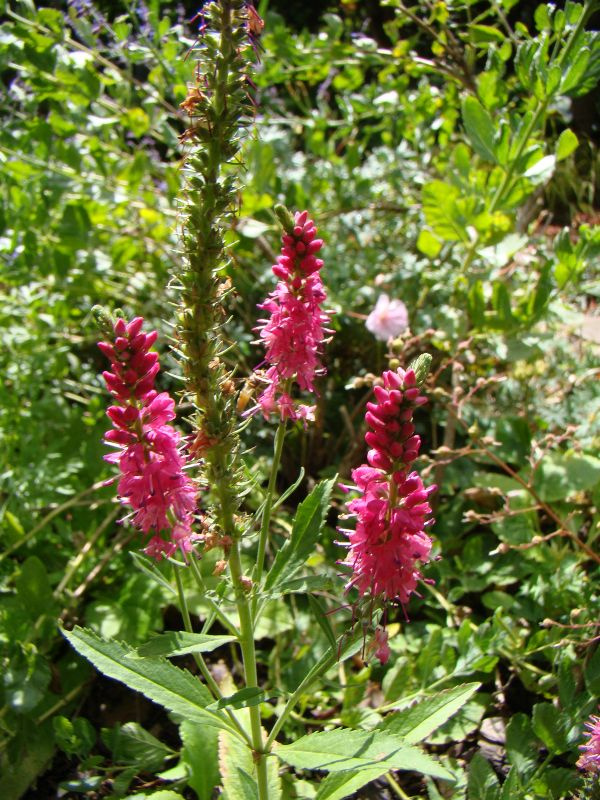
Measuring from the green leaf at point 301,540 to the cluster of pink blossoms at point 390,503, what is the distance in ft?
0.48

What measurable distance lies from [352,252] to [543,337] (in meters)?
1.11

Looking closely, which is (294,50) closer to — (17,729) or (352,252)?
(352,252)

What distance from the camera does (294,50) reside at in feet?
8.32

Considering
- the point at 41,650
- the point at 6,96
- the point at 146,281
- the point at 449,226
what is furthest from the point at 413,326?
the point at 6,96

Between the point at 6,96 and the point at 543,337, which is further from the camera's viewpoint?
the point at 6,96

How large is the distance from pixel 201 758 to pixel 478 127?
5.10 feet

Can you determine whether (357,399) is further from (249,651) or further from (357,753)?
(357,753)

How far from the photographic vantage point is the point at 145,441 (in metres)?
0.98

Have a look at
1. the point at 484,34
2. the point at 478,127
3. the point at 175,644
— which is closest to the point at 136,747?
the point at 175,644

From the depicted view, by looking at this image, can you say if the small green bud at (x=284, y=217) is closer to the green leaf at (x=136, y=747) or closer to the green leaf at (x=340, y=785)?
the green leaf at (x=340, y=785)

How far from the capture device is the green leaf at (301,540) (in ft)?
3.65

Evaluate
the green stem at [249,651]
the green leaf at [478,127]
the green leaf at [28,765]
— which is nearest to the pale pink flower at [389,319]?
the green leaf at [478,127]

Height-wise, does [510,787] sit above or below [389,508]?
below

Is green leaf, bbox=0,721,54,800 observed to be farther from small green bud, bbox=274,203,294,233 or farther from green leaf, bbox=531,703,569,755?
small green bud, bbox=274,203,294,233
